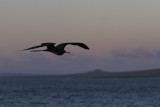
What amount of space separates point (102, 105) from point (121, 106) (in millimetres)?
4381

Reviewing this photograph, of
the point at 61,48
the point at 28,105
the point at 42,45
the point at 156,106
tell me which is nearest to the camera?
the point at 42,45

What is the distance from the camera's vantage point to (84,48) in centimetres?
1967

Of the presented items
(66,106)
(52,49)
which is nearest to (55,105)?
(66,106)

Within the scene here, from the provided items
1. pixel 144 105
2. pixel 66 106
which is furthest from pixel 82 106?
pixel 144 105

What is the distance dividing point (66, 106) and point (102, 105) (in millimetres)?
5500

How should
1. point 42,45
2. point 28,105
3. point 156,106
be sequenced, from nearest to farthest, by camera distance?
point 42,45, point 156,106, point 28,105

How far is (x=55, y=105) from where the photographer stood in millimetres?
86438

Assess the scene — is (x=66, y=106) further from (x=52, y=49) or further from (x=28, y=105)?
(x=52, y=49)

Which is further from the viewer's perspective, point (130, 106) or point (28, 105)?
point (28, 105)

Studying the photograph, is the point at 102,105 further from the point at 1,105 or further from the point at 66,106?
Result: the point at 1,105

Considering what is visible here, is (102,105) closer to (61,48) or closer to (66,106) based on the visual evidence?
(66,106)

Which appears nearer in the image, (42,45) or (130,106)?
(42,45)

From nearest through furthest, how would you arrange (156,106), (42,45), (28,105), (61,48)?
(42,45)
(61,48)
(156,106)
(28,105)

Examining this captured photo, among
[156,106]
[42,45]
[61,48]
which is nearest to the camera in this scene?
[42,45]
